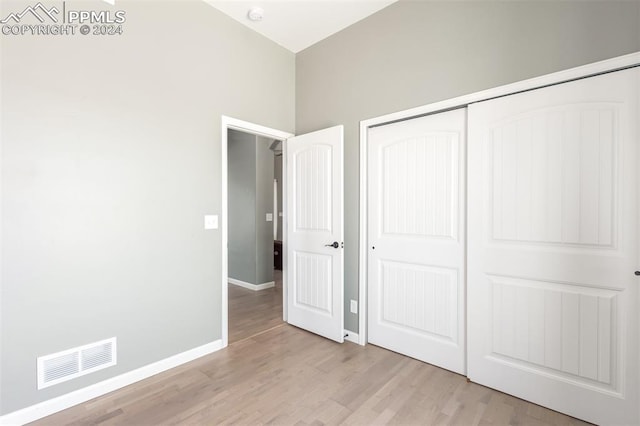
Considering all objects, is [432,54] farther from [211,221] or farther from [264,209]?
[264,209]

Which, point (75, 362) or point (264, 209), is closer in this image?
point (75, 362)

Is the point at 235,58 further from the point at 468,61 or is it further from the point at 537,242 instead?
the point at 537,242

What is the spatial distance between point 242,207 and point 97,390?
3.16 meters

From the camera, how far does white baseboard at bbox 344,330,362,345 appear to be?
112 inches

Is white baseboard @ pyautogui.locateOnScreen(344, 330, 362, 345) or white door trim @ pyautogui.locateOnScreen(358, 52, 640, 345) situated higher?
white door trim @ pyautogui.locateOnScreen(358, 52, 640, 345)

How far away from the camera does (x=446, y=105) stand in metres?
2.29

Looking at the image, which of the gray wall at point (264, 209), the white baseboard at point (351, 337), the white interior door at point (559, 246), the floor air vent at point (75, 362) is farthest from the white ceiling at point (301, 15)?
the white baseboard at point (351, 337)

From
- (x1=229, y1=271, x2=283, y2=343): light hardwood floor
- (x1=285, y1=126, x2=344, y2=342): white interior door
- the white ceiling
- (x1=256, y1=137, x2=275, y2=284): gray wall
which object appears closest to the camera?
the white ceiling

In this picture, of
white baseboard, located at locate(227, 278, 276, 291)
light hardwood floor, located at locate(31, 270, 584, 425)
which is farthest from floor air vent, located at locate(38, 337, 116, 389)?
white baseboard, located at locate(227, 278, 276, 291)

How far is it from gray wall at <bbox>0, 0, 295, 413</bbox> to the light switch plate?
46 mm

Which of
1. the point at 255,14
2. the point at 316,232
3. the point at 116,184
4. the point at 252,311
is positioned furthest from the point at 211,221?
the point at 255,14

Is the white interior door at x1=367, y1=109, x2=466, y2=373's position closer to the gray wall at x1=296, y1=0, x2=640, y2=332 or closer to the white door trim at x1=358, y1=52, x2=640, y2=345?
the white door trim at x1=358, y1=52, x2=640, y2=345

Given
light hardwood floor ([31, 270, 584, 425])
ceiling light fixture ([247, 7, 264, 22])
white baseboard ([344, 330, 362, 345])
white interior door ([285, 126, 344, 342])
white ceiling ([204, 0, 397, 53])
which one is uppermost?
white ceiling ([204, 0, 397, 53])

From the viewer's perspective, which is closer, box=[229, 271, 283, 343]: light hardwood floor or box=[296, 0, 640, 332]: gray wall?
box=[296, 0, 640, 332]: gray wall
